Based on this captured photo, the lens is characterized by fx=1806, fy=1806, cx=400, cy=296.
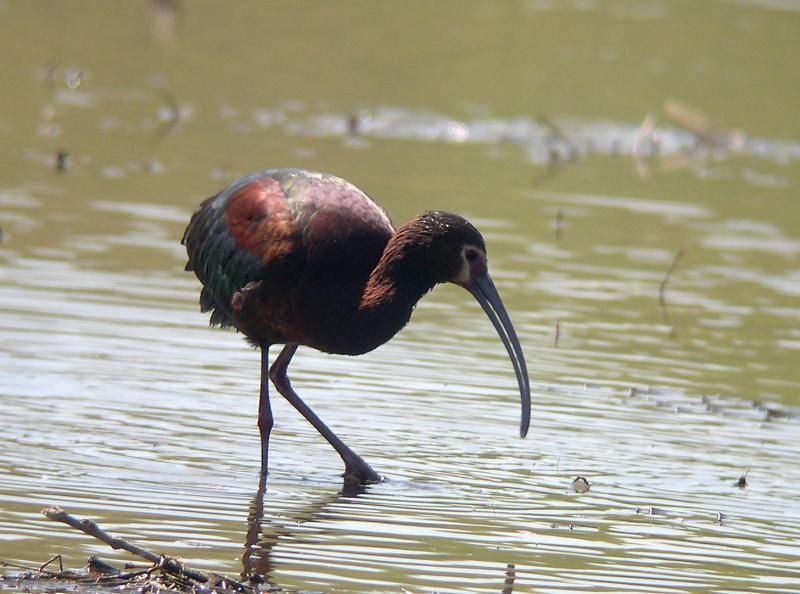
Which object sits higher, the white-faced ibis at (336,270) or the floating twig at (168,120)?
the floating twig at (168,120)

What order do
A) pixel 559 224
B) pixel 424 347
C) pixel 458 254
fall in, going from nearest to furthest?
1. pixel 458 254
2. pixel 424 347
3. pixel 559 224

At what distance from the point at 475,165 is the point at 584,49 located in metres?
10.1

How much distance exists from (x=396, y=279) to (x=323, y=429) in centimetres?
110

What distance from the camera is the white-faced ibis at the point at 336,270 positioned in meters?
7.73

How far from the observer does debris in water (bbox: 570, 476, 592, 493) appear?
26.6ft

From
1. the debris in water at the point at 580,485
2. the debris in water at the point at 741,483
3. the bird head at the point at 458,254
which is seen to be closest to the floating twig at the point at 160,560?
the bird head at the point at 458,254

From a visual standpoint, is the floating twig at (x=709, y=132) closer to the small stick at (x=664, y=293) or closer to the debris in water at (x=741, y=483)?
the small stick at (x=664, y=293)

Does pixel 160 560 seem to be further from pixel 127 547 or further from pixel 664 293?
pixel 664 293

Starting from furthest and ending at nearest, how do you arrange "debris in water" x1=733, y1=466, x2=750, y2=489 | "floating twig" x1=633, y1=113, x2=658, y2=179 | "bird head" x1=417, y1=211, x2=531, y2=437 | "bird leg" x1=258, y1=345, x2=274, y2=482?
"floating twig" x1=633, y1=113, x2=658, y2=179
"debris in water" x1=733, y1=466, x2=750, y2=489
"bird leg" x1=258, y1=345, x2=274, y2=482
"bird head" x1=417, y1=211, x2=531, y2=437

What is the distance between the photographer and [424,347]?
1080 centimetres

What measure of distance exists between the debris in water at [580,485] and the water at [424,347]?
0.15 feet

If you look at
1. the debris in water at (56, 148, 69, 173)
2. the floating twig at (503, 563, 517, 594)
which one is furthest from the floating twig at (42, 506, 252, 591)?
the debris in water at (56, 148, 69, 173)

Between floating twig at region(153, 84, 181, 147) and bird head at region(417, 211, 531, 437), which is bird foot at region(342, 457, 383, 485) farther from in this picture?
floating twig at region(153, 84, 181, 147)

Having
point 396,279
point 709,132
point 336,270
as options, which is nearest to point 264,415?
point 336,270
